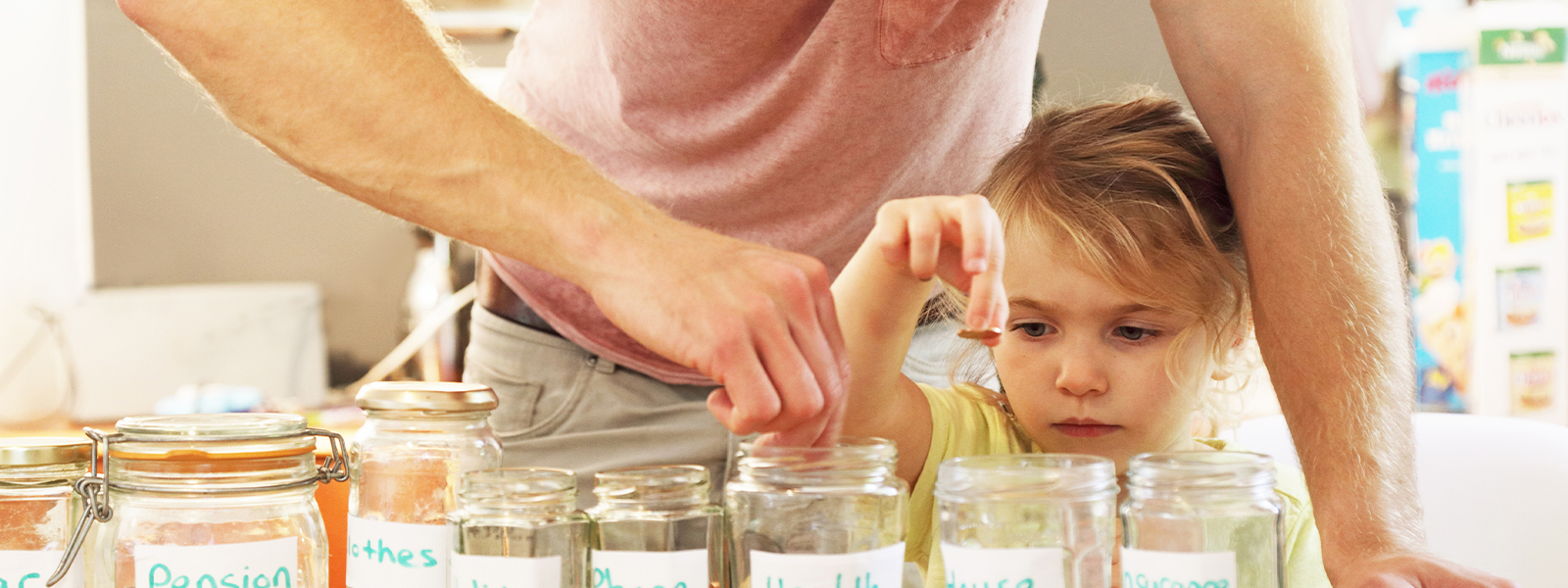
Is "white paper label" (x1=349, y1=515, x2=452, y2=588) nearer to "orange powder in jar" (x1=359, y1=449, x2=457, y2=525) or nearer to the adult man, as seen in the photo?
"orange powder in jar" (x1=359, y1=449, x2=457, y2=525)

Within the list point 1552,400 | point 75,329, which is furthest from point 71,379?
point 1552,400

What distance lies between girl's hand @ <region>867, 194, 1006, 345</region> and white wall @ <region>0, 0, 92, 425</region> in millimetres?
2886

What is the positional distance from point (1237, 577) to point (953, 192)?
660mm

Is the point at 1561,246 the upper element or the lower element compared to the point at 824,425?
upper

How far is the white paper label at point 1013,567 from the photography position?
1.85 ft

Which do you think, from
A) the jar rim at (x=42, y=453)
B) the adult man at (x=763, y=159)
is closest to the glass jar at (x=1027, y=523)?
the adult man at (x=763, y=159)

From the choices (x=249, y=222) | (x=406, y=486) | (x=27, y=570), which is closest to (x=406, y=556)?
(x=406, y=486)

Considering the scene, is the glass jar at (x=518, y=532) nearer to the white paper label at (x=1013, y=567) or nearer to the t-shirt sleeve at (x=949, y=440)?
the white paper label at (x=1013, y=567)

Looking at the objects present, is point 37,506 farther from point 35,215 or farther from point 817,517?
point 35,215

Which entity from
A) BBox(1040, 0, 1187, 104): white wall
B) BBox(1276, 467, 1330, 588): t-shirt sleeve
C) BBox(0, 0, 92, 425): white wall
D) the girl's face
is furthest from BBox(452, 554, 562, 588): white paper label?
BBox(0, 0, 92, 425): white wall

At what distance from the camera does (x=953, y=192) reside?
1205 millimetres

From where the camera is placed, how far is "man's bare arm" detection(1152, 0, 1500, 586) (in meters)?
0.89

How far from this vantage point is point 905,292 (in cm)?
78

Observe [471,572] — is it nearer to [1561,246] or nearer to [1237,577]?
[1237,577]
